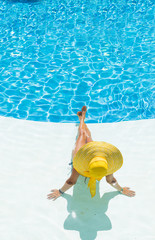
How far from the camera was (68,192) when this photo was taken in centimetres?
Answer: 449

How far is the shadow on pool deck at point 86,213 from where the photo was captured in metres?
4.00

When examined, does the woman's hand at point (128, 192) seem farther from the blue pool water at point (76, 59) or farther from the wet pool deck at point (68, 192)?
the blue pool water at point (76, 59)

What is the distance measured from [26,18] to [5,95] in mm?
4137

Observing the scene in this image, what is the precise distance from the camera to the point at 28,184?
4602mm

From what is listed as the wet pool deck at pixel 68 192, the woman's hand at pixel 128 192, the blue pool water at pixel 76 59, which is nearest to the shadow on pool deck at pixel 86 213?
the wet pool deck at pixel 68 192

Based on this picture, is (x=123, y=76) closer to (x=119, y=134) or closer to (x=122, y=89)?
(x=122, y=89)

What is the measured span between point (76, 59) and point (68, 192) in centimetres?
453

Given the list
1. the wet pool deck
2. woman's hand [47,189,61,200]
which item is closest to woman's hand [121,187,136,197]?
the wet pool deck

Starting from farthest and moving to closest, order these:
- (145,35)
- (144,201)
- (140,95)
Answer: (145,35)
(140,95)
(144,201)

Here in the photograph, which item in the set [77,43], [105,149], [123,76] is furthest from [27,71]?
[105,149]

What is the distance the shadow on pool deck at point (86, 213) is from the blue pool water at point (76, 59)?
87.2 inches

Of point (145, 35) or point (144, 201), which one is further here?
point (145, 35)

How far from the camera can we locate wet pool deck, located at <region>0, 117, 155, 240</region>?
3986 mm

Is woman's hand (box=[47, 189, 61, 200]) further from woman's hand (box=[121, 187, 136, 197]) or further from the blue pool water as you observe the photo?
the blue pool water
